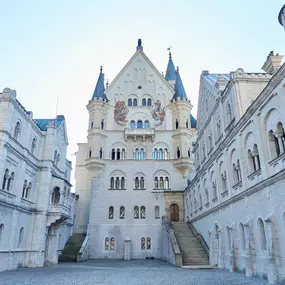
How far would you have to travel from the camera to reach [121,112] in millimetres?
42781

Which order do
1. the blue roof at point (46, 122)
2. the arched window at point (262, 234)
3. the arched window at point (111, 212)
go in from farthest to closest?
the arched window at point (111, 212) → the blue roof at point (46, 122) → the arched window at point (262, 234)

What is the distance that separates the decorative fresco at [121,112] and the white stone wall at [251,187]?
2072 centimetres

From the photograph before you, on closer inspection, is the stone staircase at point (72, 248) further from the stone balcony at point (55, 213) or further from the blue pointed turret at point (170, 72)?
the blue pointed turret at point (170, 72)

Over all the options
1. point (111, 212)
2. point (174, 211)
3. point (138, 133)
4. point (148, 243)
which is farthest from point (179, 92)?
point (148, 243)

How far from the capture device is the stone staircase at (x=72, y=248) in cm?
3238

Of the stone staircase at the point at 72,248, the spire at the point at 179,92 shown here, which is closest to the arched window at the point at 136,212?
the stone staircase at the point at 72,248

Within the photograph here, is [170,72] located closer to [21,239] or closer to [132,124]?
[132,124]

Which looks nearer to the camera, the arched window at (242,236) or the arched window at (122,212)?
the arched window at (242,236)

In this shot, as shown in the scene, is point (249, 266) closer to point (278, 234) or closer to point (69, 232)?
point (278, 234)

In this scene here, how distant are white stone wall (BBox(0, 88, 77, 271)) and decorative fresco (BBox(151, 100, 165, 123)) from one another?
16.6 metres

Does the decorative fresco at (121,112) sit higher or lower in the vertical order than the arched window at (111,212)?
higher

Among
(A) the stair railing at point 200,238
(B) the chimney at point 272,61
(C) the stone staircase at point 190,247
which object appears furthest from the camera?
(A) the stair railing at point 200,238

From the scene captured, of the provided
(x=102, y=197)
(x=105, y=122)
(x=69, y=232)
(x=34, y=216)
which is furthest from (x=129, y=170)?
(x=34, y=216)

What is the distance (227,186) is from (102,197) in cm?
2199
